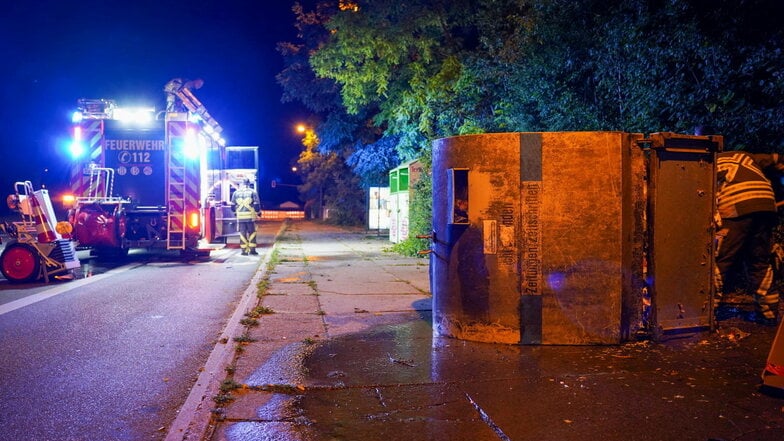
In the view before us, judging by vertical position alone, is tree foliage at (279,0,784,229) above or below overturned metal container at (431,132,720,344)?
above

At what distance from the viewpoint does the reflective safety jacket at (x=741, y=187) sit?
6.53m

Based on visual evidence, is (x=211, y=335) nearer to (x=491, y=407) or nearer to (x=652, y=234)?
(x=491, y=407)

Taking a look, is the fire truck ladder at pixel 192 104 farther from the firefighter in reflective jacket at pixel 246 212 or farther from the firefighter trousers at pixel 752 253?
the firefighter trousers at pixel 752 253

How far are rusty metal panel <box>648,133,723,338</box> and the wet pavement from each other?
0.29 metres

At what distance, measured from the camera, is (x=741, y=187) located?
260 inches

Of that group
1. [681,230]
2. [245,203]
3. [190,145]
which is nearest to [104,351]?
[681,230]

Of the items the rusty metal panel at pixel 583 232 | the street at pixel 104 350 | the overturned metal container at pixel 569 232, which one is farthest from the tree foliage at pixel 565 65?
the street at pixel 104 350

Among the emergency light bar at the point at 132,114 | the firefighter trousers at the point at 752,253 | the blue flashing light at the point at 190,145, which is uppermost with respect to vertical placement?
the emergency light bar at the point at 132,114

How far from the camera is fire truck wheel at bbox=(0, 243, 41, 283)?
11133mm

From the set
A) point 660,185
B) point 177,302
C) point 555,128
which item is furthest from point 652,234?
point 177,302

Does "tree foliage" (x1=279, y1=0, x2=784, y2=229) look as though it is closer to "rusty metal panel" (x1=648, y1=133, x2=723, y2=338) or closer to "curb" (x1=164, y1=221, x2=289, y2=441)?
"rusty metal panel" (x1=648, y1=133, x2=723, y2=338)

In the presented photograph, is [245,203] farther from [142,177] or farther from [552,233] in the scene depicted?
[552,233]

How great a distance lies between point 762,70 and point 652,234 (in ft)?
9.73

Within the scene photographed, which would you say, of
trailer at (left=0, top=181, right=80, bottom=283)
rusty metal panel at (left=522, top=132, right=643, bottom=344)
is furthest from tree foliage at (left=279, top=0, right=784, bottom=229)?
trailer at (left=0, top=181, right=80, bottom=283)
